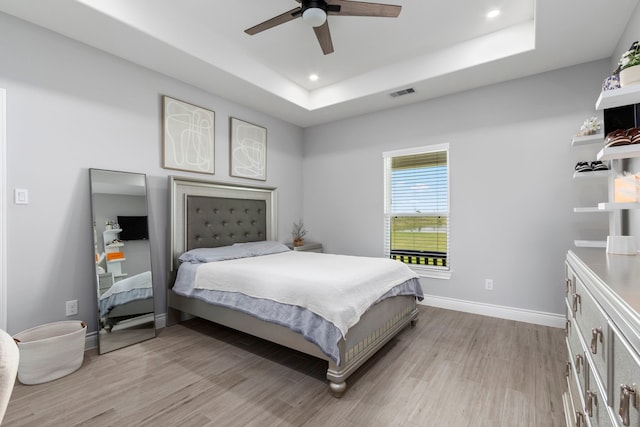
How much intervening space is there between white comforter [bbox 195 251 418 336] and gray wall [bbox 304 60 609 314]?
3.74ft

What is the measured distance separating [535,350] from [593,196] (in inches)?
61.6

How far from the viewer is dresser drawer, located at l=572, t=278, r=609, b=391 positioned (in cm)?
93

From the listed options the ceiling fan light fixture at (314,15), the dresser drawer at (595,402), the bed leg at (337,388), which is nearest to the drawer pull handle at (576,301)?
the dresser drawer at (595,402)

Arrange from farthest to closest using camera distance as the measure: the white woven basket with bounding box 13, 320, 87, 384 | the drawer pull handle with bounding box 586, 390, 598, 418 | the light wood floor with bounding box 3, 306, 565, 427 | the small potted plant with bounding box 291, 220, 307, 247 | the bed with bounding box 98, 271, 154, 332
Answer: the small potted plant with bounding box 291, 220, 307, 247 → the bed with bounding box 98, 271, 154, 332 → the white woven basket with bounding box 13, 320, 87, 384 → the light wood floor with bounding box 3, 306, 565, 427 → the drawer pull handle with bounding box 586, 390, 598, 418

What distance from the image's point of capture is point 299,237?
4.76 meters

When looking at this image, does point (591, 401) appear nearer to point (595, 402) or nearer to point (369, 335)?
point (595, 402)

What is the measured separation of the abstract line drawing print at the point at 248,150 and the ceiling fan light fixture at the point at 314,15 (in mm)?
1965

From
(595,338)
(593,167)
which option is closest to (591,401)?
(595,338)

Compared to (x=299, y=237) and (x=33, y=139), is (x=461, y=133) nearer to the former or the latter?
(x=299, y=237)

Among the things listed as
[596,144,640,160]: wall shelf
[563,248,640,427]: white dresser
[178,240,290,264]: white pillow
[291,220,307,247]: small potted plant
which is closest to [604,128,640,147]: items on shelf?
[596,144,640,160]: wall shelf

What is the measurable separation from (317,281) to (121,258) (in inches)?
72.8

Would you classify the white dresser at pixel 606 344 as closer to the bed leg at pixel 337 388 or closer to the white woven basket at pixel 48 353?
the bed leg at pixel 337 388

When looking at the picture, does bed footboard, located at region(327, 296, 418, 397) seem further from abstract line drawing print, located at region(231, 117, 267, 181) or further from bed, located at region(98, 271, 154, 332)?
abstract line drawing print, located at region(231, 117, 267, 181)

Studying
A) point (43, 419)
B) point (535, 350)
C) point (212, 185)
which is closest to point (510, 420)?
point (535, 350)
